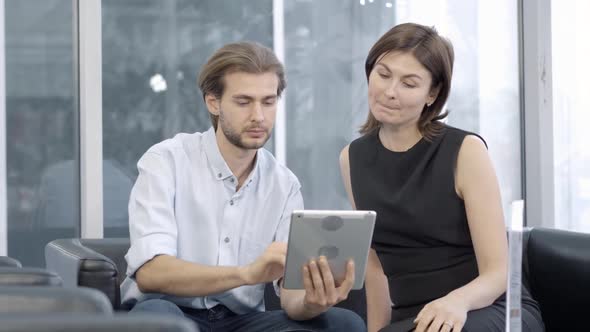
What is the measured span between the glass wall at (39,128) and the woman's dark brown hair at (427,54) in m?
1.93

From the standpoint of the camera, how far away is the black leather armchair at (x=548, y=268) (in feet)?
11.0

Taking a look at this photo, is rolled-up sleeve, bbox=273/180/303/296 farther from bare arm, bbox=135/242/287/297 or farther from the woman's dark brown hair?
the woman's dark brown hair

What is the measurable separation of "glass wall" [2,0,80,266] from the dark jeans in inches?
62.2

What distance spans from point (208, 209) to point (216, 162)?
6.3 inches

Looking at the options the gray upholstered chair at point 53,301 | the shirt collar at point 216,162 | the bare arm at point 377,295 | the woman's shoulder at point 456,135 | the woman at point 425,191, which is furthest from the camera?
the shirt collar at point 216,162

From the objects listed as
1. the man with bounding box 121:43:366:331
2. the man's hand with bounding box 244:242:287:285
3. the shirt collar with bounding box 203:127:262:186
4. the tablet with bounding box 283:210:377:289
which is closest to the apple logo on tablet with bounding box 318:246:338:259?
the tablet with bounding box 283:210:377:289

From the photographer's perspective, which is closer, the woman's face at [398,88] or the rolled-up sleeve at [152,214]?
the woman's face at [398,88]

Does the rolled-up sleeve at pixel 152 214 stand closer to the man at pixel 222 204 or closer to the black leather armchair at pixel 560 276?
the man at pixel 222 204

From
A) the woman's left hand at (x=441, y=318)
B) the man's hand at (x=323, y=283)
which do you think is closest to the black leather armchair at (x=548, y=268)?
the man's hand at (x=323, y=283)

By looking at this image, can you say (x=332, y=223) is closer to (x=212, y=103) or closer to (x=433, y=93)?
(x=433, y=93)

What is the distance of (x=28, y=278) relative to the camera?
2143mm

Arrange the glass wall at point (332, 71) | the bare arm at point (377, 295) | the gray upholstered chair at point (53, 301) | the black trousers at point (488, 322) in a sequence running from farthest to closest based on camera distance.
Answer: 1. the glass wall at point (332, 71)
2. the bare arm at point (377, 295)
3. the black trousers at point (488, 322)
4. the gray upholstered chair at point (53, 301)

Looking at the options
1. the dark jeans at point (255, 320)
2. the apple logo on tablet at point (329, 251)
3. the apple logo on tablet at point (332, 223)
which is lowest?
the dark jeans at point (255, 320)

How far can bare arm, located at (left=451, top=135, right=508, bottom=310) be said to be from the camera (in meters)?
2.67
